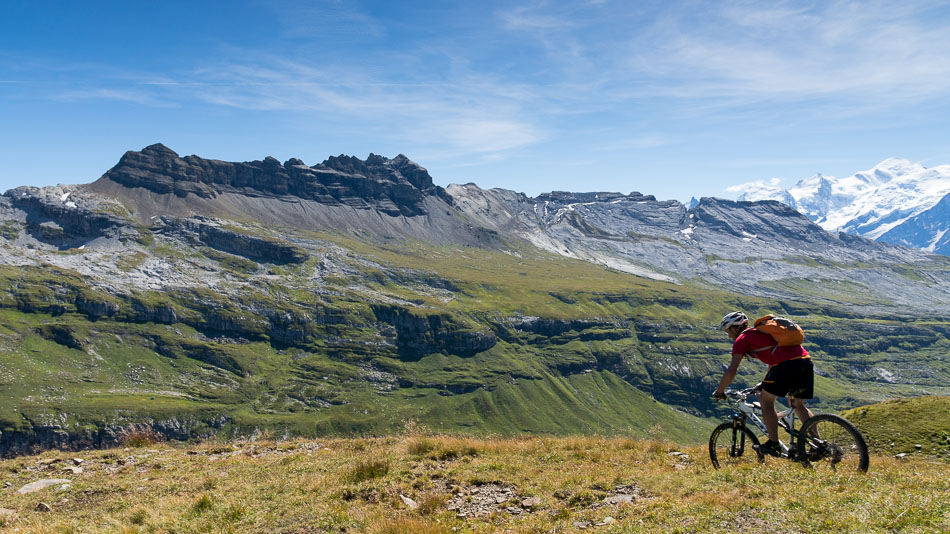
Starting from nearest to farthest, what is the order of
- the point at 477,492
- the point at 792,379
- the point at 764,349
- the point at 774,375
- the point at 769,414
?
the point at 792,379
the point at 774,375
the point at 764,349
the point at 769,414
the point at 477,492

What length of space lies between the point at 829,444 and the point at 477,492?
8.82m

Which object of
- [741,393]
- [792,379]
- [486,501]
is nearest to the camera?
[792,379]

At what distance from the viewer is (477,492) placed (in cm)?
1434

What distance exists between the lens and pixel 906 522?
916 cm

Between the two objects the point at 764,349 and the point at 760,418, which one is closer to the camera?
the point at 764,349

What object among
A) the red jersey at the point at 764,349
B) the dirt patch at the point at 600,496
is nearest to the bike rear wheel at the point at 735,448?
the red jersey at the point at 764,349

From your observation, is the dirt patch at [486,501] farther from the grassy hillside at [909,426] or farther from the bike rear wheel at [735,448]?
the grassy hillside at [909,426]

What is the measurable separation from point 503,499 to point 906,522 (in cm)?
810

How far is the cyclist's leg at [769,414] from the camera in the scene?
45.5ft

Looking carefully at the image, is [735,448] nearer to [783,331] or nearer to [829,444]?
[829,444]

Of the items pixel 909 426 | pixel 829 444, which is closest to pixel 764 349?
pixel 829 444

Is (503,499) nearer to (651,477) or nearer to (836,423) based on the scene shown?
(651,477)

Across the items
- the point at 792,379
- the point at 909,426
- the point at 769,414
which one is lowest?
the point at 909,426

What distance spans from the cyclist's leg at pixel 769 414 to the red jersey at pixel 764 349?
0.88m
